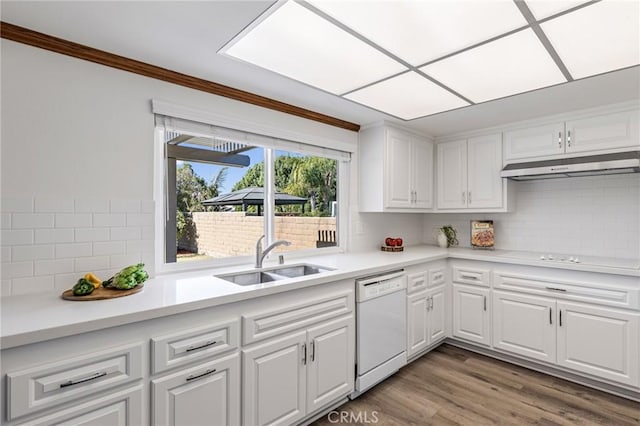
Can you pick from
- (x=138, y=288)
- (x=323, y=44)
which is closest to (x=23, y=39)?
(x=138, y=288)

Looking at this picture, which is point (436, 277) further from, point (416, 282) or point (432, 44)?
point (432, 44)

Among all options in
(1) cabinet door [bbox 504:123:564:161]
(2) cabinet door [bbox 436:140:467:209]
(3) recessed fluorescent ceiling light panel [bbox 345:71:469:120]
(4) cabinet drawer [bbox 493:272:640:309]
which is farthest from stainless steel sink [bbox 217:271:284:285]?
(1) cabinet door [bbox 504:123:564:161]

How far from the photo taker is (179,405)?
4.84ft

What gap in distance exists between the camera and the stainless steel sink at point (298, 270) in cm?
244

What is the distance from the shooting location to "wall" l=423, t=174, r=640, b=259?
9.11 ft

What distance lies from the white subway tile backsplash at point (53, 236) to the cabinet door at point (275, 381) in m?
1.12

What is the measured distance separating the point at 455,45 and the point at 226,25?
116 centimetres

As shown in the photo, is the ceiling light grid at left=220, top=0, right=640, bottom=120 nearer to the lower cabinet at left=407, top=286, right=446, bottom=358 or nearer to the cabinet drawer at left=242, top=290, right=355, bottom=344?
the cabinet drawer at left=242, top=290, right=355, bottom=344

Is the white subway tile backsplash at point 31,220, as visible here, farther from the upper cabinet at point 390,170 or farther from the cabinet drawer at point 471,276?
the cabinet drawer at point 471,276

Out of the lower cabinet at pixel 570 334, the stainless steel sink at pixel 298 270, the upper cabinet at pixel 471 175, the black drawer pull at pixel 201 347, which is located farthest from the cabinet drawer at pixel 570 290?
the black drawer pull at pixel 201 347

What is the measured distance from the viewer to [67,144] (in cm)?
173

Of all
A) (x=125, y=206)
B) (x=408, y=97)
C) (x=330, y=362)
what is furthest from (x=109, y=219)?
(x=408, y=97)

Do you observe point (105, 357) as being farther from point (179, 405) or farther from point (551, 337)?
point (551, 337)

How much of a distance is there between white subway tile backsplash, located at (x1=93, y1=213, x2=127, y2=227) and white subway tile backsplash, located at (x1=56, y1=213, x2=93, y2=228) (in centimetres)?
3
